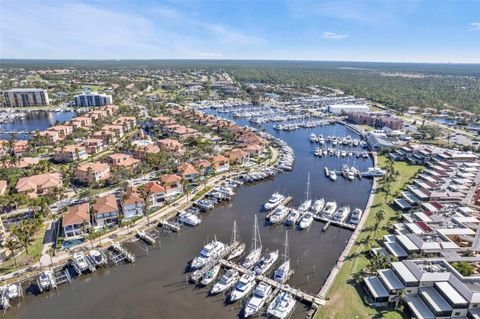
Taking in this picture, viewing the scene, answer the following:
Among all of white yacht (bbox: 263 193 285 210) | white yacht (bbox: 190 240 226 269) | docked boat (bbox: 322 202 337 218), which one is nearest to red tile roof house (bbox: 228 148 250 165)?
white yacht (bbox: 263 193 285 210)

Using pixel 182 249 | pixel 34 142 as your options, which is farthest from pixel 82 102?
pixel 182 249

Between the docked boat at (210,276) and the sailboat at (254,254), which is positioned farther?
the sailboat at (254,254)

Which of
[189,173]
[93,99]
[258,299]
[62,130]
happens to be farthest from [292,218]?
[93,99]

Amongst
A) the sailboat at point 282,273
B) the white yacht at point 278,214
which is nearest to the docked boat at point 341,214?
the white yacht at point 278,214

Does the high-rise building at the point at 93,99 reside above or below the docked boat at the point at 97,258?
above

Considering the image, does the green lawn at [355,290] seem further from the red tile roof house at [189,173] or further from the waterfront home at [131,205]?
the red tile roof house at [189,173]

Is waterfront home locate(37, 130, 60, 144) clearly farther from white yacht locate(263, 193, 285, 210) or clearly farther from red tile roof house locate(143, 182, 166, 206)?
white yacht locate(263, 193, 285, 210)
